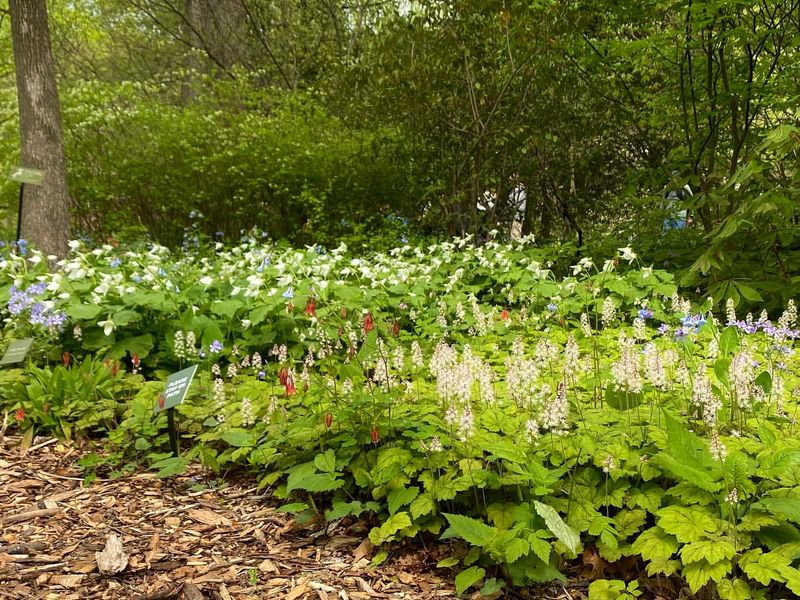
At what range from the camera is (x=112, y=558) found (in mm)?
2172

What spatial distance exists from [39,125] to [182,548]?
5.12 m

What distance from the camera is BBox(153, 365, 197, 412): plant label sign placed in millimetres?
2725

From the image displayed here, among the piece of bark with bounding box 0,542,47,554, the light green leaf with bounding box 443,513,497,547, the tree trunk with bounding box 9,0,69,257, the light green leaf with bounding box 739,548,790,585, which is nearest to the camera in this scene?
the light green leaf with bounding box 739,548,790,585

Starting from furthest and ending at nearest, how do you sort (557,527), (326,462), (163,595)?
(326,462), (163,595), (557,527)

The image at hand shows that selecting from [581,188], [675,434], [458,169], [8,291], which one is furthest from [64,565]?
[581,188]

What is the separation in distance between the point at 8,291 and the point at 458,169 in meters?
5.39

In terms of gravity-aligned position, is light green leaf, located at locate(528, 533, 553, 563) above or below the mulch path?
above

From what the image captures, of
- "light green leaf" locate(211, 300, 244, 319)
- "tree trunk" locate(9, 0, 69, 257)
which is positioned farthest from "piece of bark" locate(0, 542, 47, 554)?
"tree trunk" locate(9, 0, 69, 257)

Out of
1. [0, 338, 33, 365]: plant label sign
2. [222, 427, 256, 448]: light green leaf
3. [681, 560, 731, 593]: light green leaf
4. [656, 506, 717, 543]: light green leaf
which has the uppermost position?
[0, 338, 33, 365]: plant label sign

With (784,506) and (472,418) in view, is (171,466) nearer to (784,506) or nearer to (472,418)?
(472,418)

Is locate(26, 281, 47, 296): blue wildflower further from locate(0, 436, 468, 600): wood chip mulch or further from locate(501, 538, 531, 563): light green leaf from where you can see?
locate(501, 538, 531, 563): light green leaf

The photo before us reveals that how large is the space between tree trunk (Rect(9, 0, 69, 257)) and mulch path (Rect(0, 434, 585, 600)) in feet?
12.0

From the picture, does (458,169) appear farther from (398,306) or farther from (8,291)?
(8,291)

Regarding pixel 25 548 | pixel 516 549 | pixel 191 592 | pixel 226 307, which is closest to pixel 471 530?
pixel 516 549
